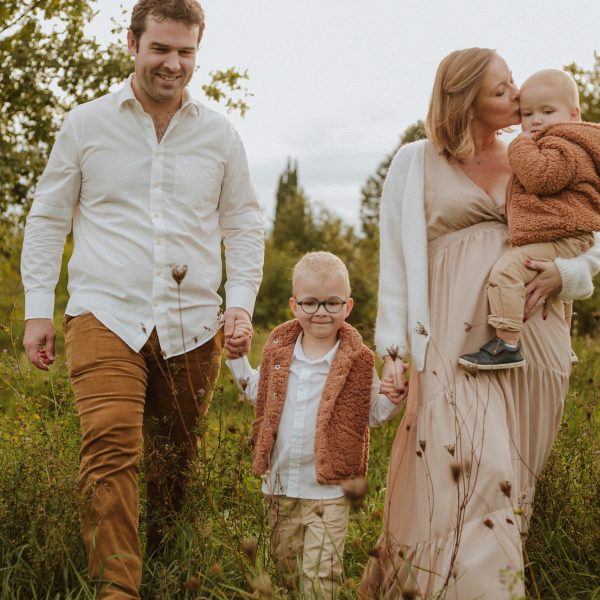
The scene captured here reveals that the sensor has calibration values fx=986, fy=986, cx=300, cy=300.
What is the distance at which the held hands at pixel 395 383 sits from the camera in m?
3.95

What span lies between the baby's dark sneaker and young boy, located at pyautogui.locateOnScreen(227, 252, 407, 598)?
0.33m

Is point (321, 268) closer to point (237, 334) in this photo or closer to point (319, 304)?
point (319, 304)

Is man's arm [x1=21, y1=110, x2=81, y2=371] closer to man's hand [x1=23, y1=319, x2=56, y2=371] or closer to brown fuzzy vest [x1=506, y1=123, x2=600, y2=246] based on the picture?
man's hand [x1=23, y1=319, x2=56, y2=371]

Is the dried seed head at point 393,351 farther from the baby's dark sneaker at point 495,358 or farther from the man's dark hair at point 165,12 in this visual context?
the man's dark hair at point 165,12

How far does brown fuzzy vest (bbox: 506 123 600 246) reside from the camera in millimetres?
3785

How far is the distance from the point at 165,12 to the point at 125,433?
171cm

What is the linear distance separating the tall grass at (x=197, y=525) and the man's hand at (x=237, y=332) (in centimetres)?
22

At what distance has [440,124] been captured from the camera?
13.4 feet

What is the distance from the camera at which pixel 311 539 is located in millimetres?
3965

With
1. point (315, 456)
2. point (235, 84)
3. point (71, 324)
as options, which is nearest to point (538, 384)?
point (315, 456)

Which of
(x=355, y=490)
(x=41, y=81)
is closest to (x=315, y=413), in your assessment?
(x=355, y=490)

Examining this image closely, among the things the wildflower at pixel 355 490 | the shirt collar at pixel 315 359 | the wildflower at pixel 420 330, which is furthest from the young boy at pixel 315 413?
the wildflower at pixel 355 490

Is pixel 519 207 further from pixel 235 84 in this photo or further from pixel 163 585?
pixel 235 84

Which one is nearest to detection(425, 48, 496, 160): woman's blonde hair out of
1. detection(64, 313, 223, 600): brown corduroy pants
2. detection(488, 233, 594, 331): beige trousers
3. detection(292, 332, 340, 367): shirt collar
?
detection(488, 233, 594, 331): beige trousers
